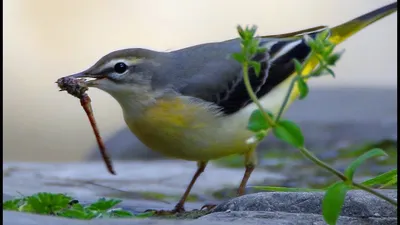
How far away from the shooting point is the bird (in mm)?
4410

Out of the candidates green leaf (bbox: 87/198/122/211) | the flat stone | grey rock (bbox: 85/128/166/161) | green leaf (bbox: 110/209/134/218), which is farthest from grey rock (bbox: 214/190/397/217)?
grey rock (bbox: 85/128/166/161)

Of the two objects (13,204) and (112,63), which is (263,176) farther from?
(13,204)

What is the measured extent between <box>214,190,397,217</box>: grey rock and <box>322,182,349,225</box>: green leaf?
21.5 inches

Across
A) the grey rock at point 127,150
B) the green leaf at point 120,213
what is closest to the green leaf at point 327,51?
the green leaf at point 120,213

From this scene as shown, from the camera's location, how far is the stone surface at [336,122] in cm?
699

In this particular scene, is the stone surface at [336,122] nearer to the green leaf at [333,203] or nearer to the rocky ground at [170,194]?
the rocky ground at [170,194]

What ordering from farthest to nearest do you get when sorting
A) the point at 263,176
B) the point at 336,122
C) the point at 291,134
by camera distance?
the point at 336,122, the point at 263,176, the point at 291,134

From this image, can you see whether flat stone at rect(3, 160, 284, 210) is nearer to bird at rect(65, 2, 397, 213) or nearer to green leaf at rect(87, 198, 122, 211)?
bird at rect(65, 2, 397, 213)

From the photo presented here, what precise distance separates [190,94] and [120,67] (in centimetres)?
35

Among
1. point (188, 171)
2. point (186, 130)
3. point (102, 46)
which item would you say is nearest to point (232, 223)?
point (186, 130)

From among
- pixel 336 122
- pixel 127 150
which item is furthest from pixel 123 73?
pixel 336 122

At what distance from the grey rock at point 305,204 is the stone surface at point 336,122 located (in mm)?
3279

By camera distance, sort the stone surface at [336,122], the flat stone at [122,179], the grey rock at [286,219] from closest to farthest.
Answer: the grey rock at [286,219] → the flat stone at [122,179] → the stone surface at [336,122]

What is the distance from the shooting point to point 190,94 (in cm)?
456
